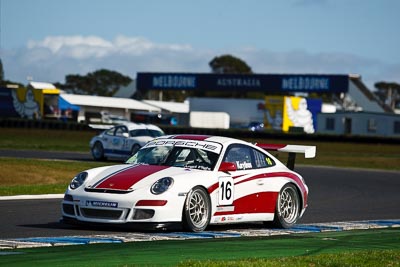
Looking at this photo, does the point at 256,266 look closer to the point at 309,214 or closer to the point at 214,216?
the point at 214,216

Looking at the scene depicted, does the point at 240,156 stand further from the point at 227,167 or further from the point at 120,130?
the point at 120,130

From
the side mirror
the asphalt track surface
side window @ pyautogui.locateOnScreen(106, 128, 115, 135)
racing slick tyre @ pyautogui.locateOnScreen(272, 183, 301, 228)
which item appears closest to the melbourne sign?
side window @ pyautogui.locateOnScreen(106, 128, 115, 135)

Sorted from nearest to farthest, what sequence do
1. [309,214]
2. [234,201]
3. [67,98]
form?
[234,201] < [309,214] < [67,98]

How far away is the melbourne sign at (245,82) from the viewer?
3280 inches

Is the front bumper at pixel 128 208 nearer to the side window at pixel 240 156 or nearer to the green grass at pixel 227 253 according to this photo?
the green grass at pixel 227 253

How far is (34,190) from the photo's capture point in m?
20.2

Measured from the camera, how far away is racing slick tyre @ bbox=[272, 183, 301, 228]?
566 inches

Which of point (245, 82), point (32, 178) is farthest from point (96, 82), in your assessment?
point (32, 178)

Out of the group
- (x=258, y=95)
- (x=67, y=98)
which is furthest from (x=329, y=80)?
(x=258, y=95)

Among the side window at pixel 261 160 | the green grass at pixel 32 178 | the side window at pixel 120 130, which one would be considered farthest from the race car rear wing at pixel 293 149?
the side window at pixel 120 130

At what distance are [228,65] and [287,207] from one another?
158 meters

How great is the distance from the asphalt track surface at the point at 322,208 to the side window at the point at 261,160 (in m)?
1.02

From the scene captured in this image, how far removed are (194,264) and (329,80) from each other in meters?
74.9

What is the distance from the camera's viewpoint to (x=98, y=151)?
3709 centimetres
